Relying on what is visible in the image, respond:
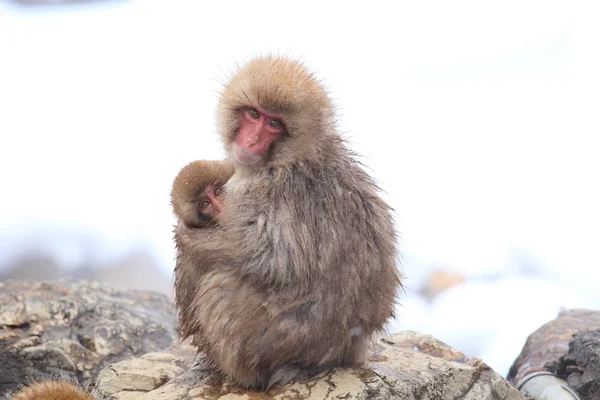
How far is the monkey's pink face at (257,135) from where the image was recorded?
327 cm

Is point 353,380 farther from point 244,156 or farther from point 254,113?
point 254,113

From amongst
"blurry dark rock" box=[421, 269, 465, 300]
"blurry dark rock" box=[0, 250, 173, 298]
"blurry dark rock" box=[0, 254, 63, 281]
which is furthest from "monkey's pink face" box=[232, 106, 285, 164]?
"blurry dark rock" box=[0, 254, 63, 281]

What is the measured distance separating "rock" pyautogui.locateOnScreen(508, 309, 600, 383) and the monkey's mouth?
2.37m

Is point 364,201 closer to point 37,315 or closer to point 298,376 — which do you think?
point 298,376

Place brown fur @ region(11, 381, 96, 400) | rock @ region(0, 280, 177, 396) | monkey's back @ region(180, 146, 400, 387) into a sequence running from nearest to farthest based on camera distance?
brown fur @ region(11, 381, 96, 400), monkey's back @ region(180, 146, 400, 387), rock @ region(0, 280, 177, 396)

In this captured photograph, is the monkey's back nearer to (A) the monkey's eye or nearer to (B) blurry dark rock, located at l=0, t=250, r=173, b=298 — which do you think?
(A) the monkey's eye

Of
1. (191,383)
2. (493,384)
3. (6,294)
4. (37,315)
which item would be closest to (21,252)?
(6,294)

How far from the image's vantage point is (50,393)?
116 inches

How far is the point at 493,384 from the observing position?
384 cm

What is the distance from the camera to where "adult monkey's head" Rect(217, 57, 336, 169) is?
327 cm

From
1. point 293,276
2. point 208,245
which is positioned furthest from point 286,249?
point 208,245

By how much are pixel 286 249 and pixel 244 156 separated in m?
0.47

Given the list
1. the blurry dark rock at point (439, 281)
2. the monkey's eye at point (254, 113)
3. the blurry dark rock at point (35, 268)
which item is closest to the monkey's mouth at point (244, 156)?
the monkey's eye at point (254, 113)

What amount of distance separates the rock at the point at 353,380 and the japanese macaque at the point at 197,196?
78 centimetres
